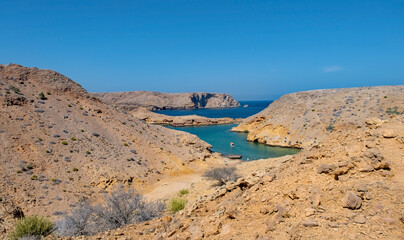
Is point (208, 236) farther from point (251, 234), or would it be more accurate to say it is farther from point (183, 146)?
point (183, 146)

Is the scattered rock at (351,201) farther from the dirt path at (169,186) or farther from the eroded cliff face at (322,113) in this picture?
the eroded cliff face at (322,113)

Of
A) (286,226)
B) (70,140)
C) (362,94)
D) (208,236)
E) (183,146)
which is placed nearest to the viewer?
(286,226)

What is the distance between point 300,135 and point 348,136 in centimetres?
3787

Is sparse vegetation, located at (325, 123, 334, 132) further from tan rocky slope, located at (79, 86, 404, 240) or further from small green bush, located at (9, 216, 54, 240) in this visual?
small green bush, located at (9, 216, 54, 240)

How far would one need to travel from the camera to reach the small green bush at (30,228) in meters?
8.41

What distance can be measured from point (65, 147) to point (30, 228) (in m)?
12.4

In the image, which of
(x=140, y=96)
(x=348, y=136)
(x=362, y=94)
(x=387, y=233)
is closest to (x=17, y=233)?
(x=387, y=233)

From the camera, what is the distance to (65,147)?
65.5 feet

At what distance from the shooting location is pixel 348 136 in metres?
7.02

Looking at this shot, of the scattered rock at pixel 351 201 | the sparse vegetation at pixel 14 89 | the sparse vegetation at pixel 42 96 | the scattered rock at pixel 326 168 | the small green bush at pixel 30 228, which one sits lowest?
the small green bush at pixel 30 228

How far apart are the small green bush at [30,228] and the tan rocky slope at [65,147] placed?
1.43m

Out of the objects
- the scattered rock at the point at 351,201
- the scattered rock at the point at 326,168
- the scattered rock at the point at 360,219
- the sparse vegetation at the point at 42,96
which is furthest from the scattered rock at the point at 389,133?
the sparse vegetation at the point at 42,96

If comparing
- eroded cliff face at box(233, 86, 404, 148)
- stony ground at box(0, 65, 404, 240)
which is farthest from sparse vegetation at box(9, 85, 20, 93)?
eroded cliff face at box(233, 86, 404, 148)

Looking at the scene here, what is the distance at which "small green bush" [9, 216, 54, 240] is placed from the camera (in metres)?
8.41
